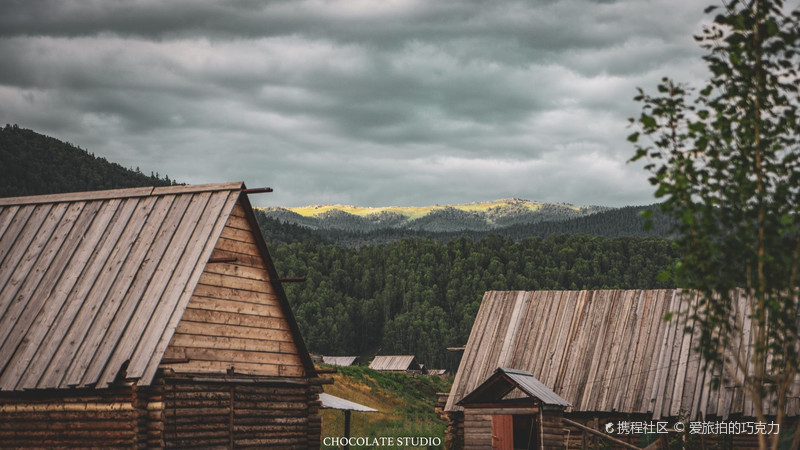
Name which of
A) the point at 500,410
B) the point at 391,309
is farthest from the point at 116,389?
the point at 391,309

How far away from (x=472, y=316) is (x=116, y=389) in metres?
123

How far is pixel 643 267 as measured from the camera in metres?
149

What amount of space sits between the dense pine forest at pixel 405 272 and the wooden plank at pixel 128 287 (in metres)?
113

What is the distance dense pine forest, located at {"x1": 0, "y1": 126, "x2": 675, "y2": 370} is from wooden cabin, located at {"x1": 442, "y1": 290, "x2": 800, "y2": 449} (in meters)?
99.1

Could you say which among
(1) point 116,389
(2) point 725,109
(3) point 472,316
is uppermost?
(3) point 472,316

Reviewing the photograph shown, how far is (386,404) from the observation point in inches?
2414

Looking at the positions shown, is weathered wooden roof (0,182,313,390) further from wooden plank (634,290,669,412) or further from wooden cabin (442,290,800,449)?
wooden plank (634,290,669,412)

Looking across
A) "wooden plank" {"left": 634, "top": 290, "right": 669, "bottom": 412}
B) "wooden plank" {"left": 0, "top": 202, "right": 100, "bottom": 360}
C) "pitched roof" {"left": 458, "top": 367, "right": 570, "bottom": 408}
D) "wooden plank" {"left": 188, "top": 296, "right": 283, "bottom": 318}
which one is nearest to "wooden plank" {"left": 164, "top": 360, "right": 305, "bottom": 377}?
"wooden plank" {"left": 188, "top": 296, "right": 283, "bottom": 318}

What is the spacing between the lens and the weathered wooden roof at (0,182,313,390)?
17109mm

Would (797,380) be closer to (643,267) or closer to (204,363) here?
(204,363)

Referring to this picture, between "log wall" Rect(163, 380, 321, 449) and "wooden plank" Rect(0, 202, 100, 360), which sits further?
"wooden plank" Rect(0, 202, 100, 360)

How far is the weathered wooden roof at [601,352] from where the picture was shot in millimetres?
27438

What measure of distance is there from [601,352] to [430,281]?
125622 millimetres

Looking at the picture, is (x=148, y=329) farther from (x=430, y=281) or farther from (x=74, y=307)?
(x=430, y=281)
